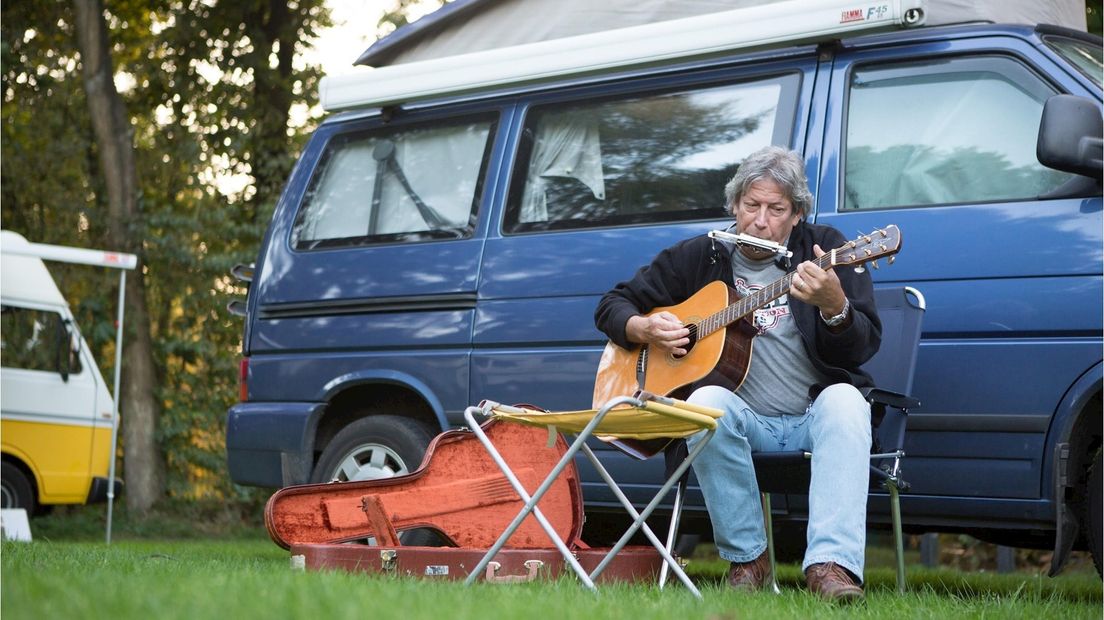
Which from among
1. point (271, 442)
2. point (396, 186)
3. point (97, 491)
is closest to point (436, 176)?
point (396, 186)

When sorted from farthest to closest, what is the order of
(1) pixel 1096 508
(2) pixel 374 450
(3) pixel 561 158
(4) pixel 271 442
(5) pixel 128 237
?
(5) pixel 128 237, (4) pixel 271 442, (2) pixel 374 450, (3) pixel 561 158, (1) pixel 1096 508

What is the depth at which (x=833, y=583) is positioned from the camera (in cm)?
367

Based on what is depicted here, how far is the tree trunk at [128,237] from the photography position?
11.6 m

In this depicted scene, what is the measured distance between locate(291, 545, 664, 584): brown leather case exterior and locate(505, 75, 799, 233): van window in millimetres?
1288

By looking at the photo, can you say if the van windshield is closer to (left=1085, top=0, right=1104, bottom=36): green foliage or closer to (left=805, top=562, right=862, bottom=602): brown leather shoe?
(left=805, top=562, right=862, bottom=602): brown leather shoe

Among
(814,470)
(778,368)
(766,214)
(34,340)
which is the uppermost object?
(766,214)

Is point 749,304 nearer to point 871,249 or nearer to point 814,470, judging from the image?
point 871,249

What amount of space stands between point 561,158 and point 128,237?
7.32 meters

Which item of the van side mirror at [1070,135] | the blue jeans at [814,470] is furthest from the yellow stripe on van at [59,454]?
the van side mirror at [1070,135]

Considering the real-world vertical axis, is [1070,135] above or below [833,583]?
above

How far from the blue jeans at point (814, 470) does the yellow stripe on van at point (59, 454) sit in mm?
7531

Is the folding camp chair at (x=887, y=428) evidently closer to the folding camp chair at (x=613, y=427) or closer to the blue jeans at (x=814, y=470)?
the blue jeans at (x=814, y=470)

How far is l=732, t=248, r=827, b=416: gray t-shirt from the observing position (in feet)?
14.0

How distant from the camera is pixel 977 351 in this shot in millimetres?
4234
